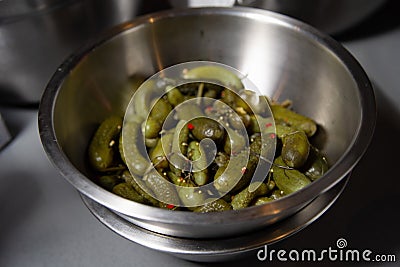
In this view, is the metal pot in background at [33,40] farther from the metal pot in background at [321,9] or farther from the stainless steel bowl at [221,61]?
the metal pot in background at [321,9]

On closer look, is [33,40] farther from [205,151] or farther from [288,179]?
[288,179]

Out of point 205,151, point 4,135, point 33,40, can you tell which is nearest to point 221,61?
point 205,151

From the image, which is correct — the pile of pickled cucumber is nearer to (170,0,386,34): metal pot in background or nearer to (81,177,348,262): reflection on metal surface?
(81,177,348,262): reflection on metal surface

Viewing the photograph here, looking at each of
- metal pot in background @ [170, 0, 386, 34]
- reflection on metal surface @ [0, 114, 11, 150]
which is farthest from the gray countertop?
metal pot in background @ [170, 0, 386, 34]

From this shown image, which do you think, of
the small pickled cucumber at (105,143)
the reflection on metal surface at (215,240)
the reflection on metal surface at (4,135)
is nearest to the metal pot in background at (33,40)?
the reflection on metal surface at (4,135)

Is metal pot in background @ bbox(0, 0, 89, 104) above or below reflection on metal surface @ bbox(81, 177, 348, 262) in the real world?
above

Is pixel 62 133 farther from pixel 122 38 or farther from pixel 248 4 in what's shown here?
pixel 248 4

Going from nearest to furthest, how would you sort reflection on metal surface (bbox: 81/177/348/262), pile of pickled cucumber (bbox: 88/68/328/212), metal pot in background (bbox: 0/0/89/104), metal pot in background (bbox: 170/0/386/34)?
reflection on metal surface (bbox: 81/177/348/262)
pile of pickled cucumber (bbox: 88/68/328/212)
metal pot in background (bbox: 0/0/89/104)
metal pot in background (bbox: 170/0/386/34)
